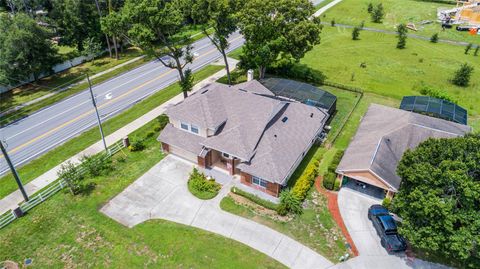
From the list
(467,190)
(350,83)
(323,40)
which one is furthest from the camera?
(323,40)

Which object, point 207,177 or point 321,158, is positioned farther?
point 321,158

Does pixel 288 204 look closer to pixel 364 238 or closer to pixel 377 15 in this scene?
pixel 364 238

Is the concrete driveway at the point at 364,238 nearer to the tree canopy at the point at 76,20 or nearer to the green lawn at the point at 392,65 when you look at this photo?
the green lawn at the point at 392,65

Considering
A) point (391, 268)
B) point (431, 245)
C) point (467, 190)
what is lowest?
point (391, 268)

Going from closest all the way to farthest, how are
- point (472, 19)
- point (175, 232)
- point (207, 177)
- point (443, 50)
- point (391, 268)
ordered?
point (391, 268) → point (175, 232) → point (207, 177) → point (443, 50) → point (472, 19)

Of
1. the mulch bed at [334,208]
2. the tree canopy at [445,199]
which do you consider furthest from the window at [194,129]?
the tree canopy at [445,199]

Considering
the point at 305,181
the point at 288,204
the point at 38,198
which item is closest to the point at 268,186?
the point at 288,204

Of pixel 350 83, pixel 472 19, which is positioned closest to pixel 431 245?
pixel 350 83

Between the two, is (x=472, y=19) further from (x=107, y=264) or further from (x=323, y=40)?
(x=107, y=264)
